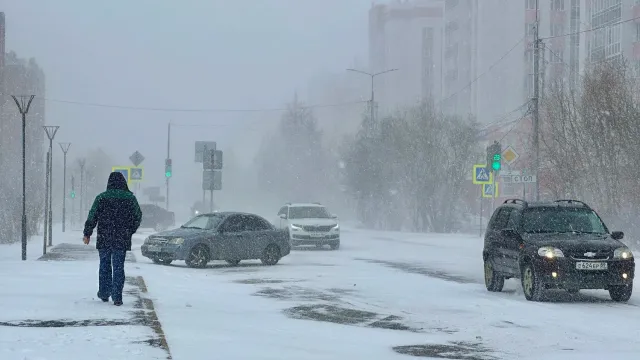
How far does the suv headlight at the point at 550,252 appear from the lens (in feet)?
57.0

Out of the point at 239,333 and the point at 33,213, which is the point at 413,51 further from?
the point at 239,333

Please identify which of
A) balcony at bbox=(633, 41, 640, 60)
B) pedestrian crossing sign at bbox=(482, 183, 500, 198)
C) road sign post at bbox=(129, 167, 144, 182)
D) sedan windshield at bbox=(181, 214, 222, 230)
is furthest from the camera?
balcony at bbox=(633, 41, 640, 60)

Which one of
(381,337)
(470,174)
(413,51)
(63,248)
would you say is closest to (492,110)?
(470,174)

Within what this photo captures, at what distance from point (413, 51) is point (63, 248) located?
4876 inches

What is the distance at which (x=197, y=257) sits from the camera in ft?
87.8

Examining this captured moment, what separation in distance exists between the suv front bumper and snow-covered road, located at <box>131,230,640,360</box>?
336 mm

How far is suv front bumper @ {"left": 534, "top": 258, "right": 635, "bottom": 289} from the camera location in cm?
1725

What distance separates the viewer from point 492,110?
10531 centimetres

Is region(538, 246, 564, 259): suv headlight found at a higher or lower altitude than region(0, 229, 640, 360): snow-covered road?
higher

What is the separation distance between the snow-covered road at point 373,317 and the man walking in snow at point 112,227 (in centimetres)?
82

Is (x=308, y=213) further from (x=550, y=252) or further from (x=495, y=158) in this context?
(x=550, y=252)

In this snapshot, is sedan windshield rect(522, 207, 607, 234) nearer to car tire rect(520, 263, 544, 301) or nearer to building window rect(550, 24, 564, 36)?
car tire rect(520, 263, 544, 301)

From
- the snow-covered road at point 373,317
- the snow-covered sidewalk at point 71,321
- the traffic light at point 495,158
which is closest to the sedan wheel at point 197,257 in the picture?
the snow-covered road at point 373,317

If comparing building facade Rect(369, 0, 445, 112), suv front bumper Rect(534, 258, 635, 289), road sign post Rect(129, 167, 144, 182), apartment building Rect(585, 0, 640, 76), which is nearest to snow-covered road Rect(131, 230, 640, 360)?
suv front bumper Rect(534, 258, 635, 289)
